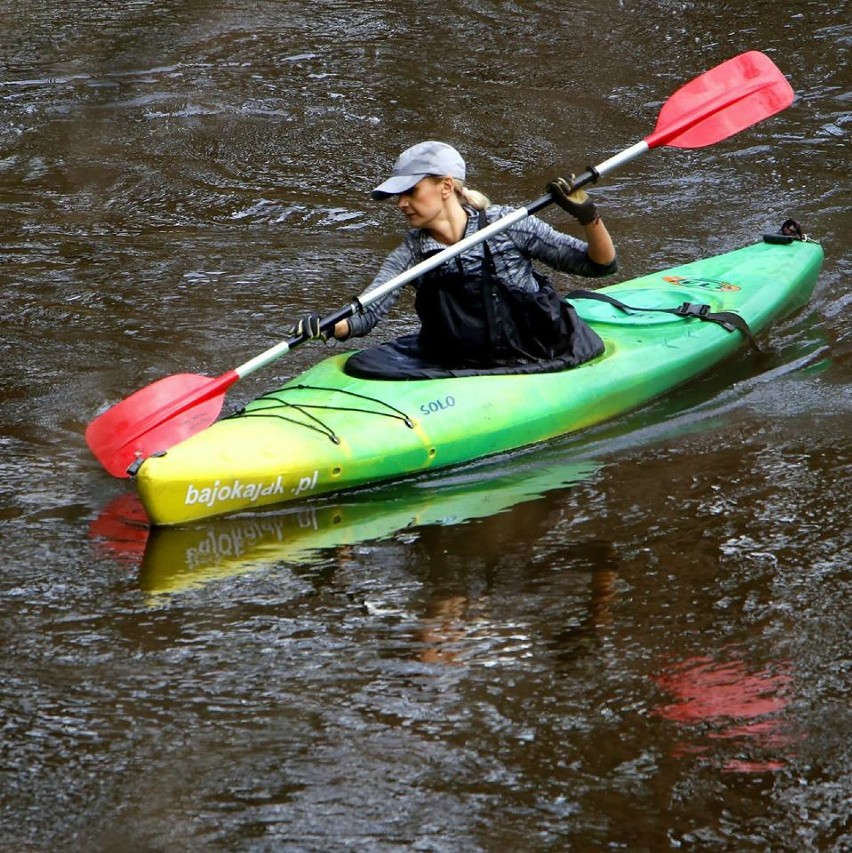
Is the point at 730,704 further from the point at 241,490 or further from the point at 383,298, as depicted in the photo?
the point at 383,298

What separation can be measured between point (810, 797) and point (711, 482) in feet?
6.08

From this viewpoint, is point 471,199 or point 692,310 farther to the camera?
point 692,310

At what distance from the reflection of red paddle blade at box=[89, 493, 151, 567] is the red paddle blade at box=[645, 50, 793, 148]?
2.59 meters

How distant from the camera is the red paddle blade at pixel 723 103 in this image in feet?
19.0

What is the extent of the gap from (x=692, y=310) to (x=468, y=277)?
4.21 feet

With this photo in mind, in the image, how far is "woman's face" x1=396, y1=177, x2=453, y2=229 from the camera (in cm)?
475

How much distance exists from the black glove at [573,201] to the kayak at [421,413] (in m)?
0.64

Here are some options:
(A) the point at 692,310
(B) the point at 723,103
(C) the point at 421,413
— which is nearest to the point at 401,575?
(C) the point at 421,413

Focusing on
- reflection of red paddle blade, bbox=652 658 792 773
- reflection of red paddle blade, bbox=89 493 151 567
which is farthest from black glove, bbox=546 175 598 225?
reflection of red paddle blade, bbox=652 658 792 773

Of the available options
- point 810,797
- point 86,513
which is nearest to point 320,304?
point 86,513

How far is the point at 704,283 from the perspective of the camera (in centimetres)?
621

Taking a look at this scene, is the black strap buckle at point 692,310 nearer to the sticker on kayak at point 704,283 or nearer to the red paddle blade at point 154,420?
the sticker on kayak at point 704,283

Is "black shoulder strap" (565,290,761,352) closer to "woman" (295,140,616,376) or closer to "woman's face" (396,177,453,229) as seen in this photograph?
"woman" (295,140,616,376)

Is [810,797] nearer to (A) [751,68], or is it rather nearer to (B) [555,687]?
(B) [555,687]
